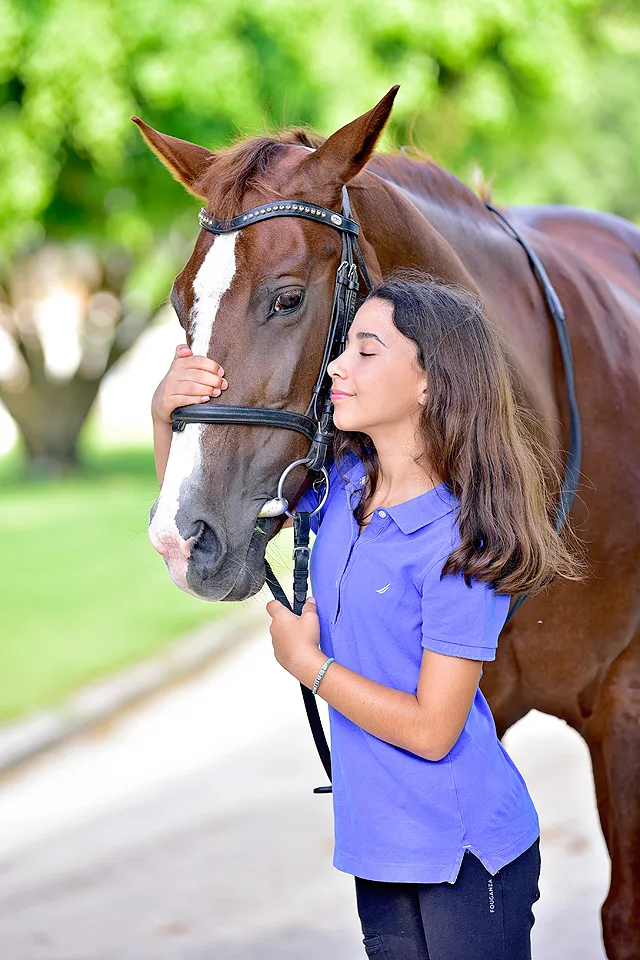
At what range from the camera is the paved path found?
3.58 meters

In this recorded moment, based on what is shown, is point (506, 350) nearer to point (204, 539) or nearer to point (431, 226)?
point (431, 226)

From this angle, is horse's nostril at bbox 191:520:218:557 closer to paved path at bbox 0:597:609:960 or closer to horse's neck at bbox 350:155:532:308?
horse's neck at bbox 350:155:532:308

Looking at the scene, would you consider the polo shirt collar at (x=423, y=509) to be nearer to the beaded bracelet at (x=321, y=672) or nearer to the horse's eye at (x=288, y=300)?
the beaded bracelet at (x=321, y=672)

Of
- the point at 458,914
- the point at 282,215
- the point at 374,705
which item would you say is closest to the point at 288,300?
the point at 282,215

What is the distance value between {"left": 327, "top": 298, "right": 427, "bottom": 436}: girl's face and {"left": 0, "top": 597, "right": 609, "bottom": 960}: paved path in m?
2.14

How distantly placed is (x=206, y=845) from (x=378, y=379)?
2.90 metres

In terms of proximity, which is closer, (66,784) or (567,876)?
(567,876)

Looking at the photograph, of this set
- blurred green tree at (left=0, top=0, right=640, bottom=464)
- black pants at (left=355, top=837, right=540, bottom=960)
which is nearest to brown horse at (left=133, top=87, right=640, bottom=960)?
black pants at (left=355, top=837, right=540, bottom=960)

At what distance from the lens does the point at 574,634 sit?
2.71 metres

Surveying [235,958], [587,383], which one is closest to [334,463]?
[587,383]

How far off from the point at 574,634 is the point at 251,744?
9.86 feet

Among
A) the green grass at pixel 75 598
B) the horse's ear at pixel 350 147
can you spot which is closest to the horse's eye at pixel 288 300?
the horse's ear at pixel 350 147

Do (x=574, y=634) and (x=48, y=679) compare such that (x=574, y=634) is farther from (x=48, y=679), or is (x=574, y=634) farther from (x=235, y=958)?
(x=48, y=679)

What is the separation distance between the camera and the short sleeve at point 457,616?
1764 millimetres
